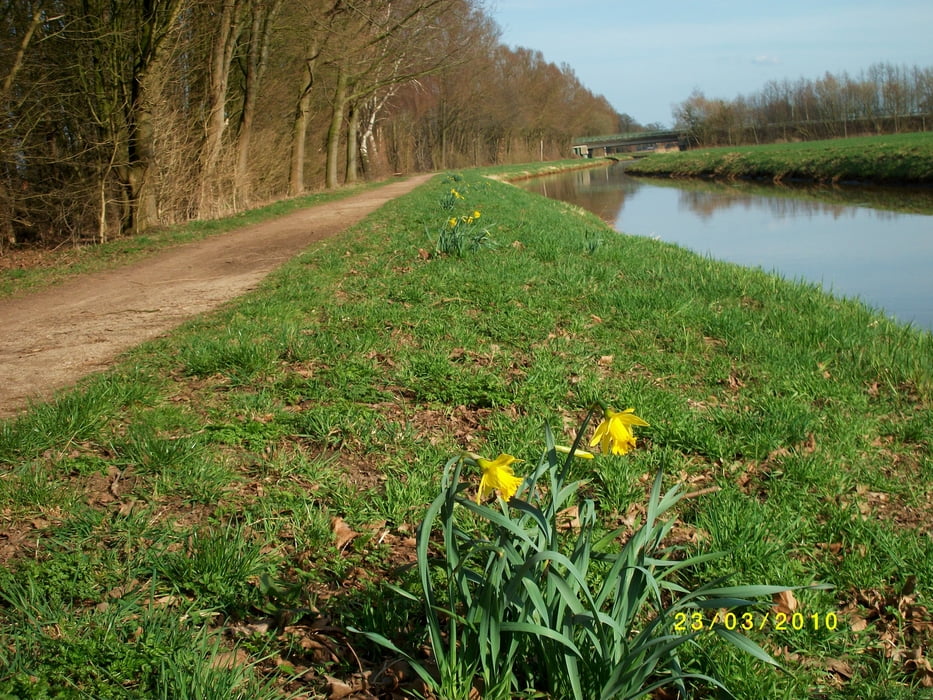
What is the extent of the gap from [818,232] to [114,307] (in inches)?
499

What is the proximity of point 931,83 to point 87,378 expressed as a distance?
63.2 meters

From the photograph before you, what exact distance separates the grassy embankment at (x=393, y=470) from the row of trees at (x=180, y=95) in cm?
804

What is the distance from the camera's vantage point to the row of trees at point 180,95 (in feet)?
37.5

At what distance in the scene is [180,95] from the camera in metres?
15.5

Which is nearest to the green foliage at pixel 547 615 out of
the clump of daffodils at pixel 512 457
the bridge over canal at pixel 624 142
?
the clump of daffodils at pixel 512 457

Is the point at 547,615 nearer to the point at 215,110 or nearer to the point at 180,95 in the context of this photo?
the point at 215,110

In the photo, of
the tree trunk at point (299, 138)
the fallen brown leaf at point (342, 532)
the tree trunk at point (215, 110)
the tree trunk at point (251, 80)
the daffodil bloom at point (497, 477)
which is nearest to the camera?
the daffodil bloom at point (497, 477)

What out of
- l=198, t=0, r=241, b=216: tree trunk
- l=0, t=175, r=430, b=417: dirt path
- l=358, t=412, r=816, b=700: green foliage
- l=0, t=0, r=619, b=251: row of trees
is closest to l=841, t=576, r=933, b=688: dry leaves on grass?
l=358, t=412, r=816, b=700: green foliage

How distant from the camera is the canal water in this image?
916cm

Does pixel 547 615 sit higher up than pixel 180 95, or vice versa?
pixel 180 95

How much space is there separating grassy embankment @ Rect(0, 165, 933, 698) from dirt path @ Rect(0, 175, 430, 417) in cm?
52

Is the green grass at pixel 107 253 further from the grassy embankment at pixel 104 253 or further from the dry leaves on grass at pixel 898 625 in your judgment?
the dry leaves on grass at pixel 898 625

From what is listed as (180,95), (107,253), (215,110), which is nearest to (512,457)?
(107,253)

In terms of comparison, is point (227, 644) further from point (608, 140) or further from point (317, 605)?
point (608, 140)
